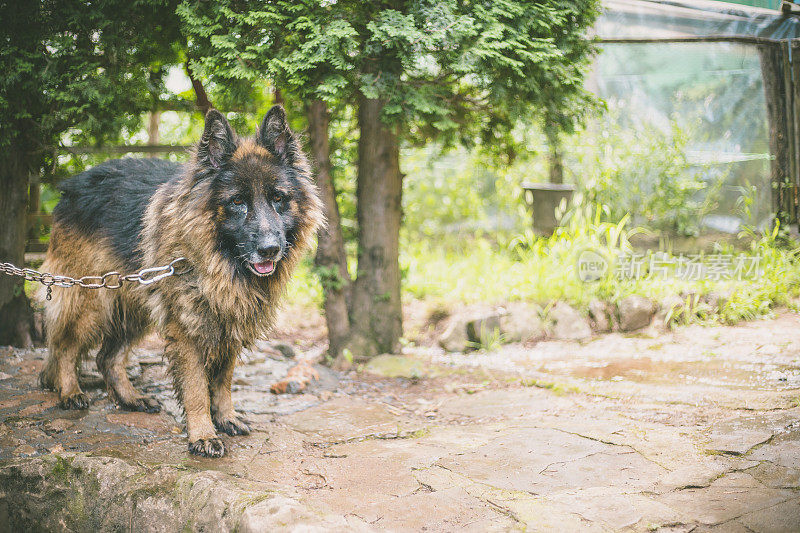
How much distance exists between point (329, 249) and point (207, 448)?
2.48m

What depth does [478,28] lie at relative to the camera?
436 cm

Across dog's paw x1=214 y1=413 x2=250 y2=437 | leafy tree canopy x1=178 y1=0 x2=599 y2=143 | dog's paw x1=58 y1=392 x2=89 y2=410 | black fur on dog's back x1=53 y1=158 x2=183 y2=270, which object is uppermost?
leafy tree canopy x1=178 y1=0 x2=599 y2=143

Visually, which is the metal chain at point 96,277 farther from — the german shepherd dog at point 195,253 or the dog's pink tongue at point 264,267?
the dog's pink tongue at point 264,267

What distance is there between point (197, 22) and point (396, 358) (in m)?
3.28

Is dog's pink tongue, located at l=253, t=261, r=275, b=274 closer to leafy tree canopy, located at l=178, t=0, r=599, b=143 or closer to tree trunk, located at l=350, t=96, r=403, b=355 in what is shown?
leafy tree canopy, located at l=178, t=0, r=599, b=143

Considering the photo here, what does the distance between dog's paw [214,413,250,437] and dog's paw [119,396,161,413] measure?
0.58 meters

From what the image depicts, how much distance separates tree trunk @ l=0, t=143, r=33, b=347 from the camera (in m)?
5.28

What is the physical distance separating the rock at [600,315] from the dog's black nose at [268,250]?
4311 mm

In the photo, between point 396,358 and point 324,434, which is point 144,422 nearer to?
point 324,434

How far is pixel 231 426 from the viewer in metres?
3.85

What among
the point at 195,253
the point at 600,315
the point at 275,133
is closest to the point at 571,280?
the point at 600,315

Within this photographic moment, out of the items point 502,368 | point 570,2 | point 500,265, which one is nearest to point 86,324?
point 502,368

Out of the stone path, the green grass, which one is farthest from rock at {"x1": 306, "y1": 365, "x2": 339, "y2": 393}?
the green grass

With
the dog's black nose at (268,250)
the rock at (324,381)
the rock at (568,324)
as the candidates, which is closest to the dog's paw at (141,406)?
the rock at (324,381)
